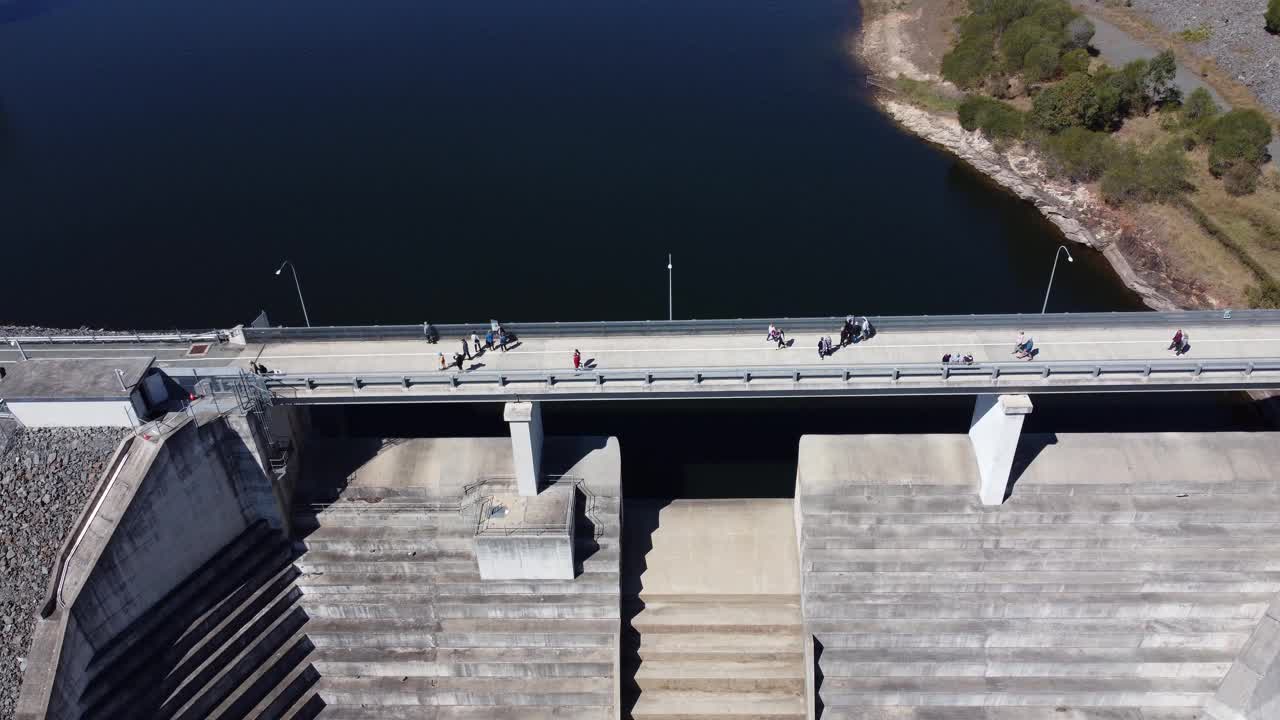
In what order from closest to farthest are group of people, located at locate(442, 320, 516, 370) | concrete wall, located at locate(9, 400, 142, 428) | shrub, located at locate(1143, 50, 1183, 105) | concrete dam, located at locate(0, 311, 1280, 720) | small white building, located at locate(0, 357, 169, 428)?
small white building, located at locate(0, 357, 169, 428) < concrete wall, located at locate(9, 400, 142, 428) < concrete dam, located at locate(0, 311, 1280, 720) < group of people, located at locate(442, 320, 516, 370) < shrub, located at locate(1143, 50, 1183, 105)

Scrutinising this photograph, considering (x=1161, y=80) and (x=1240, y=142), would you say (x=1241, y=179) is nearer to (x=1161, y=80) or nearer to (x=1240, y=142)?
(x=1240, y=142)

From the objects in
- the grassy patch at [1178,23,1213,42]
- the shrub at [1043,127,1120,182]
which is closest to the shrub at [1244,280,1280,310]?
the shrub at [1043,127,1120,182]

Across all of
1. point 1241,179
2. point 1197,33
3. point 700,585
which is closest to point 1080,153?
point 1241,179

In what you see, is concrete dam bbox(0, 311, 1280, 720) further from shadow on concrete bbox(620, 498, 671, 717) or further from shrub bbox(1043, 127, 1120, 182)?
shrub bbox(1043, 127, 1120, 182)

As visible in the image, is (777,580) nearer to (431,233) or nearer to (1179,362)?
(1179,362)

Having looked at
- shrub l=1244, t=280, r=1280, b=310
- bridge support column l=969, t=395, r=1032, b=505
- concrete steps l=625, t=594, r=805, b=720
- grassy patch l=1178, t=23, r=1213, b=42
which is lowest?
concrete steps l=625, t=594, r=805, b=720

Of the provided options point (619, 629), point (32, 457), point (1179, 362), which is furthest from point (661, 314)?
point (32, 457)
